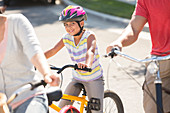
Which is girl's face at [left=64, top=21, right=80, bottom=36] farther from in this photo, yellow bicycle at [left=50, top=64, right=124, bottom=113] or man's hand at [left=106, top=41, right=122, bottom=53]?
man's hand at [left=106, top=41, right=122, bottom=53]

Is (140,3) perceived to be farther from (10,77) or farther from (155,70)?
(10,77)

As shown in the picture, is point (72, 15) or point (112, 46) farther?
point (72, 15)

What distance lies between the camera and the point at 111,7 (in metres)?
12.8

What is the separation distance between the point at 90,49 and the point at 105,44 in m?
5.17

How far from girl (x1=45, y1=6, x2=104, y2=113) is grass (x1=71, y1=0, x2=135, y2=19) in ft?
23.5

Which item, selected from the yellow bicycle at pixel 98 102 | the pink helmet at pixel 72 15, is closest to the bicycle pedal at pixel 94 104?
the yellow bicycle at pixel 98 102

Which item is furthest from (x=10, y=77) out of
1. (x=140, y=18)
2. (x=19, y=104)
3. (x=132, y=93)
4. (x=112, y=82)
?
(x=112, y=82)

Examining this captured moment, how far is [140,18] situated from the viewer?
2967 mm

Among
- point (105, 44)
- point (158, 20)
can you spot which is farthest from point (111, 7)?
point (158, 20)

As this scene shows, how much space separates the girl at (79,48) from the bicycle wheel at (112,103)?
0.36 metres

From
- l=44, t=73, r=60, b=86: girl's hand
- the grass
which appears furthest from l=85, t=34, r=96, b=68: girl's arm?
the grass

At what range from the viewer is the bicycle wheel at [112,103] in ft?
13.1

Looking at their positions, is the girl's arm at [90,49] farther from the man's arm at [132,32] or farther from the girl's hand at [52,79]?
the girl's hand at [52,79]

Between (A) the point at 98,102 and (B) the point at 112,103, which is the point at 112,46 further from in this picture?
(B) the point at 112,103
